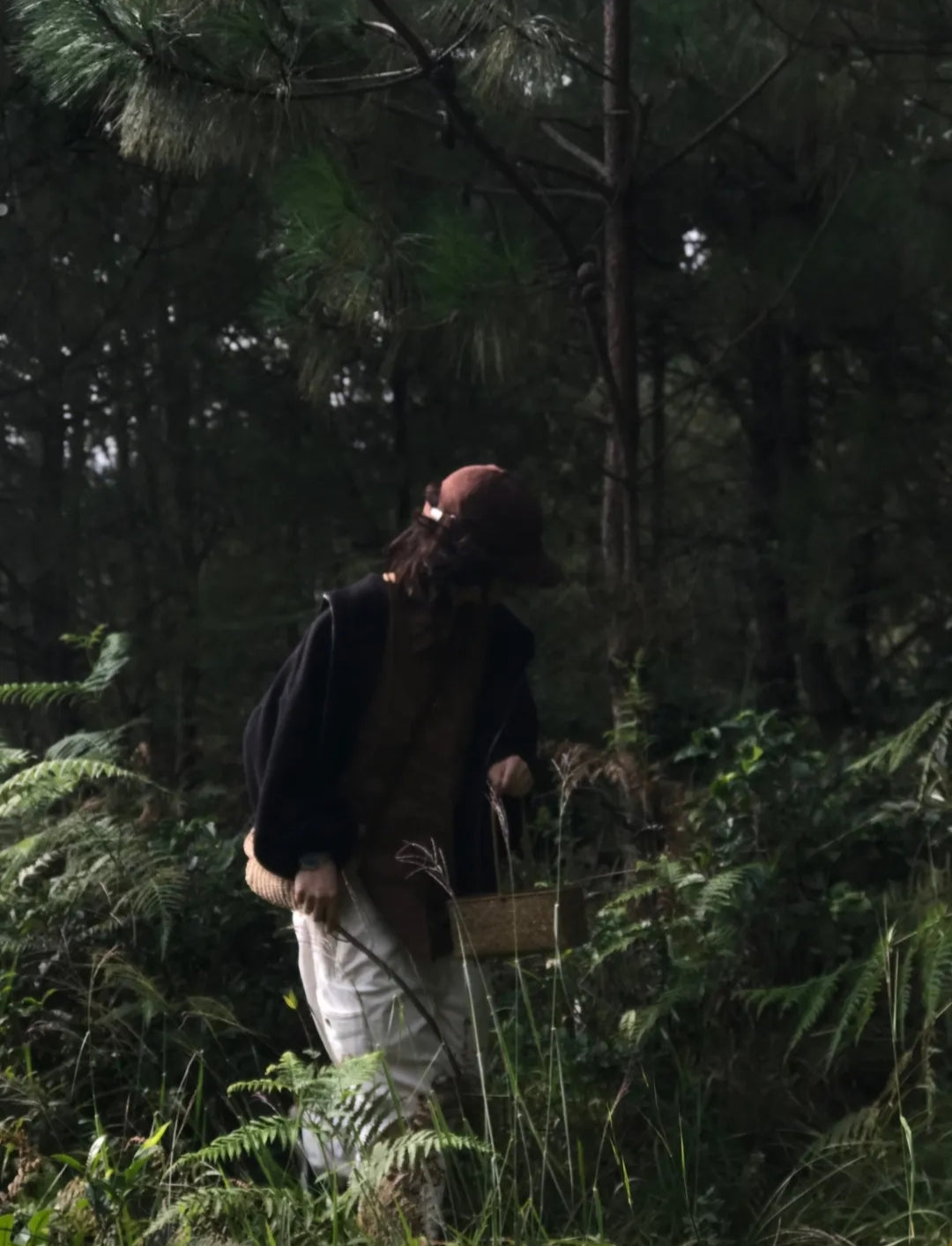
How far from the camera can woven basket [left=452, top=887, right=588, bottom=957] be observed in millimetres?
3088

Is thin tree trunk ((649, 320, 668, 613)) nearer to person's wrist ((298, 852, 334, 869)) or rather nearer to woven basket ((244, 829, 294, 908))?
woven basket ((244, 829, 294, 908))

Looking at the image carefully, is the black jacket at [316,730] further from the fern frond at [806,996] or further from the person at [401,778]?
the fern frond at [806,996]

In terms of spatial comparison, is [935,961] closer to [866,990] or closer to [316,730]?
[866,990]

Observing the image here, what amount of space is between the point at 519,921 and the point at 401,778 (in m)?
0.45

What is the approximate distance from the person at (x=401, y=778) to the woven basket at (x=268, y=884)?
0.08 m

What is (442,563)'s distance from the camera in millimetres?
3219

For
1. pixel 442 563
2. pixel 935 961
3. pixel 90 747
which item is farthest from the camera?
pixel 90 747

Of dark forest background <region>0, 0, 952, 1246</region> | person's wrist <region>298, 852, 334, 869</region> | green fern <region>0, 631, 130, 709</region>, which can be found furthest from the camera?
green fern <region>0, 631, 130, 709</region>

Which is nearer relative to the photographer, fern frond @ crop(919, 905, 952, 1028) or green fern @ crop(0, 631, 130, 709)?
fern frond @ crop(919, 905, 952, 1028)

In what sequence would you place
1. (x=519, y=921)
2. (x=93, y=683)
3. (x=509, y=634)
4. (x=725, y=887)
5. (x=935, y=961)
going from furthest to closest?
(x=93, y=683), (x=725, y=887), (x=509, y=634), (x=935, y=961), (x=519, y=921)

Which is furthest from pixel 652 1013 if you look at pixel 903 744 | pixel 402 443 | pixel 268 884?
pixel 402 443

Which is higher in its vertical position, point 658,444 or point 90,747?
point 658,444

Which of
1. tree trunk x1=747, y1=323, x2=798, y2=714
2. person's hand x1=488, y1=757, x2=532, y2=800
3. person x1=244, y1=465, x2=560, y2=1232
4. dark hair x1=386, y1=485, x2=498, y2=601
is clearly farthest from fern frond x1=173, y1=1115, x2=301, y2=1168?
tree trunk x1=747, y1=323, x2=798, y2=714

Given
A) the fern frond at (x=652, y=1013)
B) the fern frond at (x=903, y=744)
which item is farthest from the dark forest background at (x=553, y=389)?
the fern frond at (x=652, y=1013)
